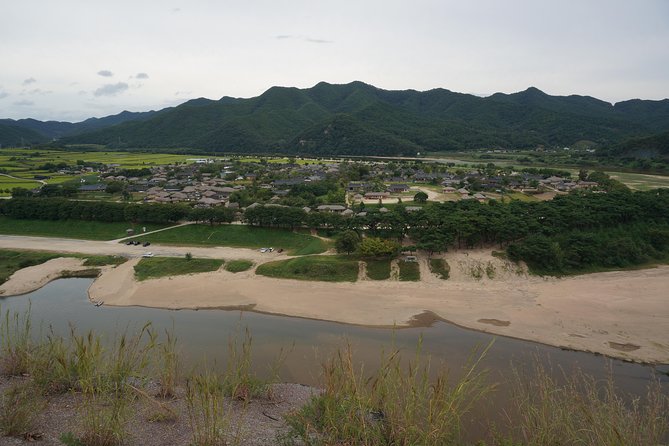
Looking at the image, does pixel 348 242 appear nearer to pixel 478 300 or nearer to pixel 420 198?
pixel 478 300

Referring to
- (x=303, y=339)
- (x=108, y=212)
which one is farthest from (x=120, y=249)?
(x=303, y=339)

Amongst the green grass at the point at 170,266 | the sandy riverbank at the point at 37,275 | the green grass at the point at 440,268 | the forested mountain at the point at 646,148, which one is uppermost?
the forested mountain at the point at 646,148

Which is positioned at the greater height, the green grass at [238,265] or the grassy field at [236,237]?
the grassy field at [236,237]

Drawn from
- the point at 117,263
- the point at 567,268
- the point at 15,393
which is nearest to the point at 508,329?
the point at 567,268

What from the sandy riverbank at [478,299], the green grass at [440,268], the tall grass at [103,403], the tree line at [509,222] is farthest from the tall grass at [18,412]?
the tree line at [509,222]

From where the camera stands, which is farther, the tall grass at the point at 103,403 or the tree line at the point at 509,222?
the tree line at the point at 509,222

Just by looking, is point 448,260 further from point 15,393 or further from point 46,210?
point 46,210

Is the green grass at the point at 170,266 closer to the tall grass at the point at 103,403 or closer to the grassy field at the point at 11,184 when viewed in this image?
the tall grass at the point at 103,403

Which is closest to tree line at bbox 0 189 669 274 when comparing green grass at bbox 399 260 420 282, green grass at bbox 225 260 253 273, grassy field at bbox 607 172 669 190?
green grass at bbox 399 260 420 282
